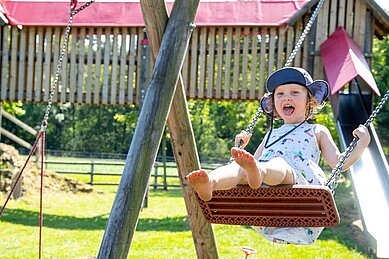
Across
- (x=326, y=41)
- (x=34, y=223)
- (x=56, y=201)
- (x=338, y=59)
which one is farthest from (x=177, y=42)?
(x=56, y=201)

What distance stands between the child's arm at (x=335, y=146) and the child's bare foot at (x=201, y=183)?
29.7 inches

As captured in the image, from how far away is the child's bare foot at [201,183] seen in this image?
8.73ft

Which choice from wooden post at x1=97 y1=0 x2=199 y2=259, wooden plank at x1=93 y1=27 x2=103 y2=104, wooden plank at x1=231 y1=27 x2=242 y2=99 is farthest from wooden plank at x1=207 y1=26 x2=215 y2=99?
wooden post at x1=97 y1=0 x2=199 y2=259

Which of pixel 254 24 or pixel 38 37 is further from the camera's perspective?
pixel 38 37

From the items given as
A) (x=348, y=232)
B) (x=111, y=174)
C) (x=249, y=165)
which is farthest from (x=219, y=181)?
(x=111, y=174)

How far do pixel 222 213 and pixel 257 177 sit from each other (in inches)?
21.0

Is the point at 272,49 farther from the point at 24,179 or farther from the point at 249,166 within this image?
the point at 249,166

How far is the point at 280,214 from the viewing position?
10.1 feet

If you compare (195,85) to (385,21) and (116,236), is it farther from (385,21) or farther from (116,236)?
(116,236)

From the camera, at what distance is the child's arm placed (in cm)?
316

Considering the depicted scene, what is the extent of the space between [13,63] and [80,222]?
2808 mm

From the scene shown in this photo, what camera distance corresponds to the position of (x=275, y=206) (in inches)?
119

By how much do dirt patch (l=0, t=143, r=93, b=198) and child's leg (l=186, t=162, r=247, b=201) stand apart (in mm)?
8506

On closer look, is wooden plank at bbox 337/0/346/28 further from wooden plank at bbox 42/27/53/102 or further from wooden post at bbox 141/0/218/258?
wooden post at bbox 141/0/218/258
